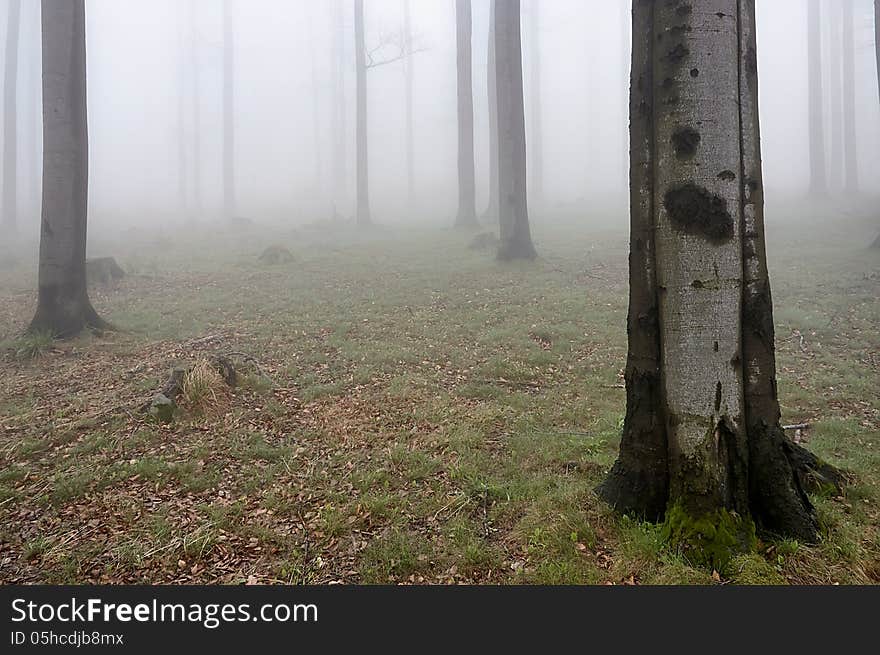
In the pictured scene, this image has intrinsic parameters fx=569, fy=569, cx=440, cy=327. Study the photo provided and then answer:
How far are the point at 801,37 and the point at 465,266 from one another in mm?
48585

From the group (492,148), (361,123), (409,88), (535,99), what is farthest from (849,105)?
(409,88)

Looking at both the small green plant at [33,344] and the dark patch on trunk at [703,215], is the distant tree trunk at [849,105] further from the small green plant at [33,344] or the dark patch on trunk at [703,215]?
the small green plant at [33,344]

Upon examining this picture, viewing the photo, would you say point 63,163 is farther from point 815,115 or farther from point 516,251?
point 815,115

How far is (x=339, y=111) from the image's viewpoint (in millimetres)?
40531

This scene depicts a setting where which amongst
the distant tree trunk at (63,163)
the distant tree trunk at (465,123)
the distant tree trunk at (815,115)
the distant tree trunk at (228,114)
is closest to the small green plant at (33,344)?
the distant tree trunk at (63,163)

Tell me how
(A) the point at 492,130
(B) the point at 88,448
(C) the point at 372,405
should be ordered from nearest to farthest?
(B) the point at 88,448, (C) the point at 372,405, (A) the point at 492,130

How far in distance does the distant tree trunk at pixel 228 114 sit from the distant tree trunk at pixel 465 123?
46.9ft

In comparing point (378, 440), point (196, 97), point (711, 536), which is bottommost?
point (711, 536)

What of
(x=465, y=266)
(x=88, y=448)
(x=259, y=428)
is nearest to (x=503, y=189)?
(x=465, y=266)

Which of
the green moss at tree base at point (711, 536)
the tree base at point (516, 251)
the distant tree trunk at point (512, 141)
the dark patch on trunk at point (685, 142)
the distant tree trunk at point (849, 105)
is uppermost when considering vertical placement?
the distant tree trunk at point (849, 105)

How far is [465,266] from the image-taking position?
46.2 feet

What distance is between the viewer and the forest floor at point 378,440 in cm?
349

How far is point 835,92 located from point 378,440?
34.6m

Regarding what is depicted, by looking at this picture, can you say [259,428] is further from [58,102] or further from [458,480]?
[58,102]
